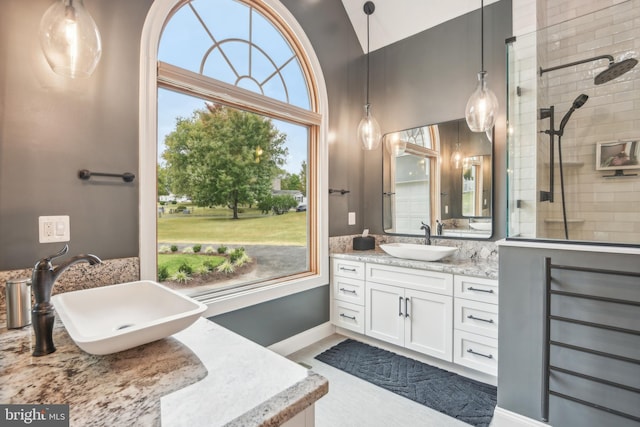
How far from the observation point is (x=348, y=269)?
112 inches

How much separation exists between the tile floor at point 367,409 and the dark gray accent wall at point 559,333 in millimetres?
422

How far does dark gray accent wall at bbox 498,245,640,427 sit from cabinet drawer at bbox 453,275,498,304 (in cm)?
28

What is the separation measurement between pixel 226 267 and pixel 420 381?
1658 mm

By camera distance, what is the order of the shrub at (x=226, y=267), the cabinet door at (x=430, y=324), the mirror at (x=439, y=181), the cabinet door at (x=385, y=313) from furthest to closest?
the mirror at (x=439, y=181), the cabinet door at (x=385, y=313), the shrub at (x=226, y=267), the cabinet door at (x=430, y=324)

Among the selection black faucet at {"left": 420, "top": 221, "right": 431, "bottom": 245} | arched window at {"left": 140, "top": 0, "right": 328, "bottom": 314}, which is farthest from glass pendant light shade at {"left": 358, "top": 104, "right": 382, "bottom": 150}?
black faucet at {"left": 420, "top": 221, "right": 431, "bottom": 245}

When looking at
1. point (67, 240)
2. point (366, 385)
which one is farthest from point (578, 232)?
point (67, 240)

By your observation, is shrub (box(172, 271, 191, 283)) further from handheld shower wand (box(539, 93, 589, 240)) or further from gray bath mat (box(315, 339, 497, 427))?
handheld shower wand (box(539, 93, 589, 240))

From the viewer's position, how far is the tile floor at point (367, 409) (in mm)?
1791

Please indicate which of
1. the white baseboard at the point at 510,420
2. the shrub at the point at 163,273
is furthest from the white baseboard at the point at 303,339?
the white baseboard at the point at 510,420

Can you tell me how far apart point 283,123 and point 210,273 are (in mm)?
1418

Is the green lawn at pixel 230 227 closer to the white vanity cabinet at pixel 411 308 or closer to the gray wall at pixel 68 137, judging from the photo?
the gray wall at pixel 68 137

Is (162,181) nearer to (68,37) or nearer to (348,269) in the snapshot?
(68,37)

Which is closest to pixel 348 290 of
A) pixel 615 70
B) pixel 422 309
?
pixel 422 309

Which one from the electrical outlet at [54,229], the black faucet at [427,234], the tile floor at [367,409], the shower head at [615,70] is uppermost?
the shower head at [615,70]
